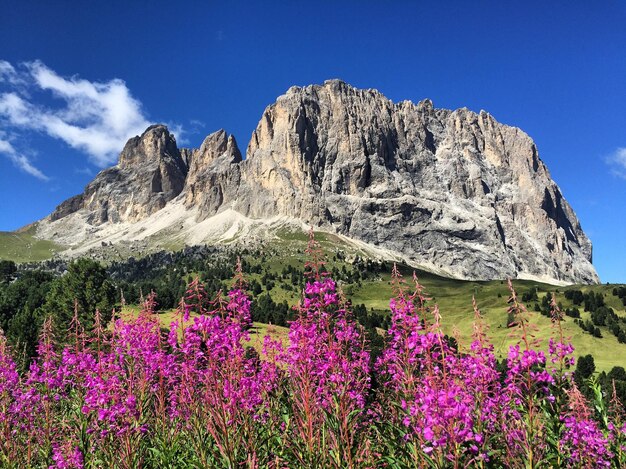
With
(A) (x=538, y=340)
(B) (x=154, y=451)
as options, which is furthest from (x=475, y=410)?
(B) (x=154, y=451)

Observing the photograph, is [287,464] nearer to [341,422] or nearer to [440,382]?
[341,422]

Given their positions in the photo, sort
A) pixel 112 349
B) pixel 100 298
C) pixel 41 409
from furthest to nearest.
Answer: pixel 100 298 < pixel 41 409 < pixel 112 349

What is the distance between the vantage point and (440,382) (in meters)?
6.51

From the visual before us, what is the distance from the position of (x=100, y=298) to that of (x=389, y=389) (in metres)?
83.3

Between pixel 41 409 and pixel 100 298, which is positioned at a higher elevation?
pixel 100 298

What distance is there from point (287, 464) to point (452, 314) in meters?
175

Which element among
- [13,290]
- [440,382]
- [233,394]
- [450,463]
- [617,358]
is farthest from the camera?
[13,290]

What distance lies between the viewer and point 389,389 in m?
10.8

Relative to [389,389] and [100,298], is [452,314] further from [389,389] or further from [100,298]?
[389,389]

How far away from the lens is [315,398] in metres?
7.51

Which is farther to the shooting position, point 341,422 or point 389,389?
point 389,389

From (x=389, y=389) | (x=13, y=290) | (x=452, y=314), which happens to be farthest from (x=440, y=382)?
(x=452, y=314)

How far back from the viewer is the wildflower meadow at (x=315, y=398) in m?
6.79

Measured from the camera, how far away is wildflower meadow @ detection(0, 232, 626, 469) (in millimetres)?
6793
